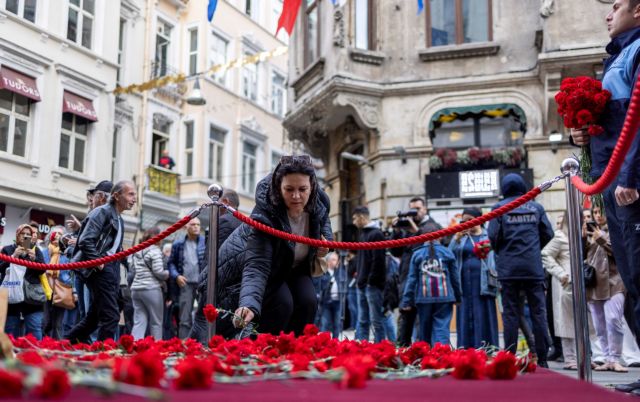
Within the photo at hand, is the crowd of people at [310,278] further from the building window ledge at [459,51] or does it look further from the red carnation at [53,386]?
the building window ledge at [459,51]

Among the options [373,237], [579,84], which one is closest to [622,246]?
[579,84]

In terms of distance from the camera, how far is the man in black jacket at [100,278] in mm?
6148

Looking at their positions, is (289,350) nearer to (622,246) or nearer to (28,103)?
(622,246)

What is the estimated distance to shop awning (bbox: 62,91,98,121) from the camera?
64.0ft

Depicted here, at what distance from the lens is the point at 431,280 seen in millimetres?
7641

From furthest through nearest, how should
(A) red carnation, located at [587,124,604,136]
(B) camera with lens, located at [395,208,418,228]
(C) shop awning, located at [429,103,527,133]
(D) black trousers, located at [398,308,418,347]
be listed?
1. (C) shop awning, located at [429,103,527,133]
2. (B) camera with lens, located at [395,208,418,228]
3. (D) black trousers, located at [398,308,418,347]
4. (A) red carnation, located at [587,124,604,136]

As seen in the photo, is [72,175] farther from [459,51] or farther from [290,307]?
[290,307]

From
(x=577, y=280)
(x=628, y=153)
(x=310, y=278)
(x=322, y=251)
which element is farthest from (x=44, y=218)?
(x=628, y=153)

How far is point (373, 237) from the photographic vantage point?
8852 millimetres

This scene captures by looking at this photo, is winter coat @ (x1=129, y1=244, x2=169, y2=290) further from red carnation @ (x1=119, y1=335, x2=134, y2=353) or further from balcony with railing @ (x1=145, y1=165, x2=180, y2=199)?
balcony with railing @ (x1=145, y1=165, x2=180, y2=199)

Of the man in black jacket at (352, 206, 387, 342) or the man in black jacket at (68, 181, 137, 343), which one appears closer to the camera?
the man in black jacket at (68, 181, 137, 343)

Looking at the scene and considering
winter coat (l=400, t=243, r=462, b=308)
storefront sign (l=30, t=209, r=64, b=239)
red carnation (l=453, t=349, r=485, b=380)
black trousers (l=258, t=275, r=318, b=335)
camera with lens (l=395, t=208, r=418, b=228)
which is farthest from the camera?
storefront sign (l=30, t=209, r=64, b=239)

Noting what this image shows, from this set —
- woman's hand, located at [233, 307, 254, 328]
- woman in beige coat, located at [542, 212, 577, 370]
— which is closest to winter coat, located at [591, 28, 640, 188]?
woman's hand, located at [233, 307, 254, 328]

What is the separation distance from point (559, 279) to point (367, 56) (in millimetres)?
9323
